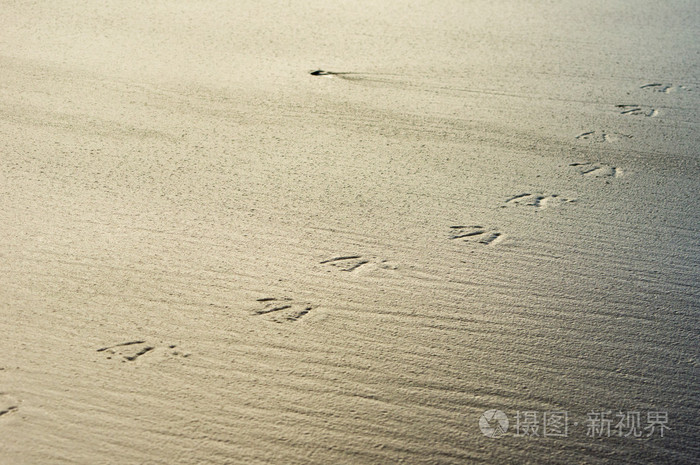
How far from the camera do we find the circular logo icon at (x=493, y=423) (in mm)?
2008

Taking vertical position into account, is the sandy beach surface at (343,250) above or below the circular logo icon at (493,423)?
above

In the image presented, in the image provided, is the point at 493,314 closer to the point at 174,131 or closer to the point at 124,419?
the point at 124,419

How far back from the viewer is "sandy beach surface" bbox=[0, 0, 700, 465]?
2.02m

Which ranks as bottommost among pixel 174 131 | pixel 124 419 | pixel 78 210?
pixel 124 419

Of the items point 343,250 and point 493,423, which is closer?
point 493,423

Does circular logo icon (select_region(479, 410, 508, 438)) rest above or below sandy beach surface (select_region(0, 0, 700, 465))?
below

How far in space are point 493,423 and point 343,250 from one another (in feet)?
3.57

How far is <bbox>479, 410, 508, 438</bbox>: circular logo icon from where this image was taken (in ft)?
6.59

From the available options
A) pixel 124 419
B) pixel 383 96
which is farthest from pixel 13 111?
pixel 124 419

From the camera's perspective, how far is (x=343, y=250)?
289 cm

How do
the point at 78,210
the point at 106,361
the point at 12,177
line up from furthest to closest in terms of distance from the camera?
the point at 12,177
the point at 78,210
the point at 106,361

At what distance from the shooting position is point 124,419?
1975 mm

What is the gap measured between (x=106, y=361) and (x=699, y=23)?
629cm

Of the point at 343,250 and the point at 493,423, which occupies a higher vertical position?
the point at 343,250
